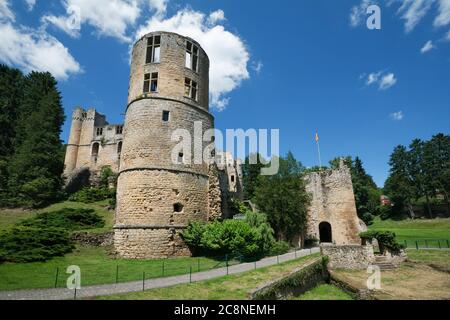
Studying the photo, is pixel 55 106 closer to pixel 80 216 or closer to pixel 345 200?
pixel 80 216

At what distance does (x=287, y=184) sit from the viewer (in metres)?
22.6

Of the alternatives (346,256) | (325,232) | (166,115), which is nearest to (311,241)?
(325,232)

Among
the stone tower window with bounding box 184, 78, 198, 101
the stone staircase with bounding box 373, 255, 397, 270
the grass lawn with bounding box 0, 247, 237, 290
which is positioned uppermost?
the stone tower window with bounding box 184, 78, 198, 101

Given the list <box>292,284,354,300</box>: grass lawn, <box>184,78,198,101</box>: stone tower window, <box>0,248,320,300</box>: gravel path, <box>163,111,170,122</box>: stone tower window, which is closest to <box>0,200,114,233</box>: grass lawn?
<box>163,111,170,122</box>: stone tower window

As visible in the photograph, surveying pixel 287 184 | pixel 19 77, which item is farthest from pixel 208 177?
pixel 19 77

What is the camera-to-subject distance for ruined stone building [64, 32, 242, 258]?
17.2 metres

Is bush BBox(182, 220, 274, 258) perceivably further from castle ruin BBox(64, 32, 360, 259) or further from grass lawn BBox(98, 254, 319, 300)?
grass lawn BBox(98, 254, 319, 300)

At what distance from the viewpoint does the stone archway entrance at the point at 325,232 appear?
27420 millimetres

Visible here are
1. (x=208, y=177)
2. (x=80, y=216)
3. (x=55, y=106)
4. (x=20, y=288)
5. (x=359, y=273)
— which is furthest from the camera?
(x=55, y=106)

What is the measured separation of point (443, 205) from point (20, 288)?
202 feet

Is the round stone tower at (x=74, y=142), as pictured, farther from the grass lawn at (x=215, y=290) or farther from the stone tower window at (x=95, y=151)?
the grass lawn at (x=215, y=290)

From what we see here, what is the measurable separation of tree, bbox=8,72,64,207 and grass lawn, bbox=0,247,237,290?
1776 centimetres

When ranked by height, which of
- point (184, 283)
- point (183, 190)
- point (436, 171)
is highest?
point (436, 171)

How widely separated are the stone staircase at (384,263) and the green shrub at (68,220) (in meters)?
21.5
